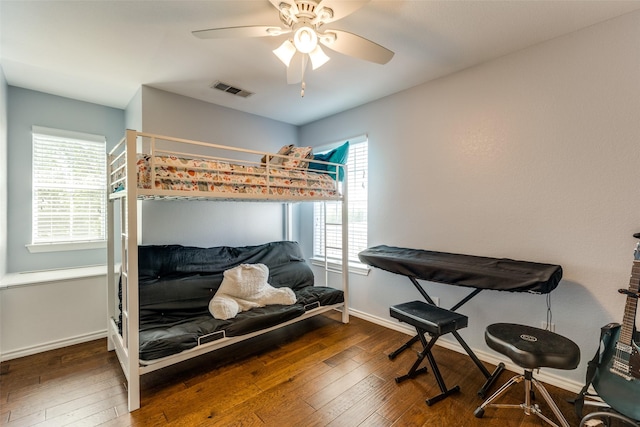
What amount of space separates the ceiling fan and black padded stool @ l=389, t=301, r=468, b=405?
1.83m

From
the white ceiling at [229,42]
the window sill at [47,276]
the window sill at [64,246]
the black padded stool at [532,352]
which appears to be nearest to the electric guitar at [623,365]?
the black padded stool at [532,352]

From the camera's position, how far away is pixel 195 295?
104 inches

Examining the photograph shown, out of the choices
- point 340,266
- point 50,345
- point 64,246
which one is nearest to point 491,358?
point 340,266

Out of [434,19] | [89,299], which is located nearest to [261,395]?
[89,299]

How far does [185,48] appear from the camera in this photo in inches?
86.5

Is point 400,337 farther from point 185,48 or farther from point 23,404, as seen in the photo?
point 185,48

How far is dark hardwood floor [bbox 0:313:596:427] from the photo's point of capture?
174cm

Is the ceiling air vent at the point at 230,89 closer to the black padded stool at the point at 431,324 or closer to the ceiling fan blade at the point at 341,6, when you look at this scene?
the ceiling fan blade at the point at 341,6

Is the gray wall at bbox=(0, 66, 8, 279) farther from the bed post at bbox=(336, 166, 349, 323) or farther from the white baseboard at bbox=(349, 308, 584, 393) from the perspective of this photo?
the white baseboard at bbox=(349, 308, 584, 393)

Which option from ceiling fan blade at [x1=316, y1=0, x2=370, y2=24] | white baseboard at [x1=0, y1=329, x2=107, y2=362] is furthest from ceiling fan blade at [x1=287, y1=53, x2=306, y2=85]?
white baseboard at [x1=0, y1=329, x2=107, y2=362]

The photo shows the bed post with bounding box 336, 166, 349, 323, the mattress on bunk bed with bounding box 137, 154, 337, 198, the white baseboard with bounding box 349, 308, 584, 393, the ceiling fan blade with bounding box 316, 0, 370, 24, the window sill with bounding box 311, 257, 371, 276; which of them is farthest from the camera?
the window sill with bounding box 311, 257, 371, 276

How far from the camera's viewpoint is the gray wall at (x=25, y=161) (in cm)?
275

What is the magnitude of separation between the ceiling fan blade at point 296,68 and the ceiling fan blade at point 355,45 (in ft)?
0.63

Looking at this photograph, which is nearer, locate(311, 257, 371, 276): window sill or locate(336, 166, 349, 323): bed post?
locate(336, 166, 349, 323): bed post
